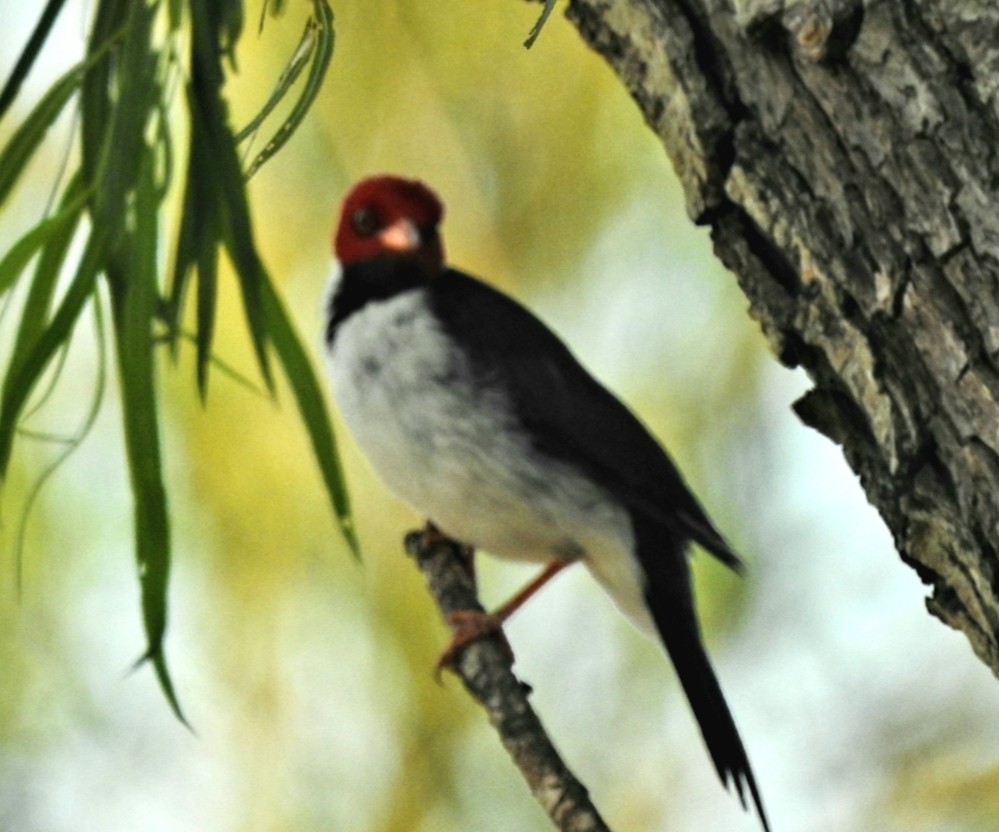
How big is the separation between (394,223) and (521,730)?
1348mm

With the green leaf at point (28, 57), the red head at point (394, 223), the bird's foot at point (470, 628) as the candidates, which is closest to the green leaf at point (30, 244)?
the green leaf at point (28, 57)

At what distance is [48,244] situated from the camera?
4.95 feet

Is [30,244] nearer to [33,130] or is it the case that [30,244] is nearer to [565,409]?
[33,130]

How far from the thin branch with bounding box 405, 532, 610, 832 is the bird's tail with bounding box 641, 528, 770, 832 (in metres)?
0.35

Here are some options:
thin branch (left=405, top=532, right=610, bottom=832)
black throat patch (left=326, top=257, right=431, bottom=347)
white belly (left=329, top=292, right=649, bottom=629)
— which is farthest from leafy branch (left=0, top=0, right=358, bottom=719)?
black throat patch (left=326, top=257, right=431, bottom=347)

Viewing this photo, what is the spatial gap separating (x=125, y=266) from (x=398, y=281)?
1225 mm

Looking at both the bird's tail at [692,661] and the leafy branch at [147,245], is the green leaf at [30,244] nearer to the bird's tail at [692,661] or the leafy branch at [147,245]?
the leafy branch at [147,245]

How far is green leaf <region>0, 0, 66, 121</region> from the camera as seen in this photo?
1406 mm

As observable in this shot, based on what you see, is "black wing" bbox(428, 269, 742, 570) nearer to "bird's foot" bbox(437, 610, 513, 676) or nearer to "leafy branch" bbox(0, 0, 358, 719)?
"bird's foot" bbox(437, 610, 513, 676)

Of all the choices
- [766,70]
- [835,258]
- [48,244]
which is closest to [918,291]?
[835,258]

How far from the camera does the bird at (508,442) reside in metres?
2.54

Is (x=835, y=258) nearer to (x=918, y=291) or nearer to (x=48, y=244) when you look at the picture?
(x=918, y=291)

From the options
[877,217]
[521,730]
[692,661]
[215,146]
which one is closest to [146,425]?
[215,146]

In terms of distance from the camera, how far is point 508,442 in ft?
8.47
